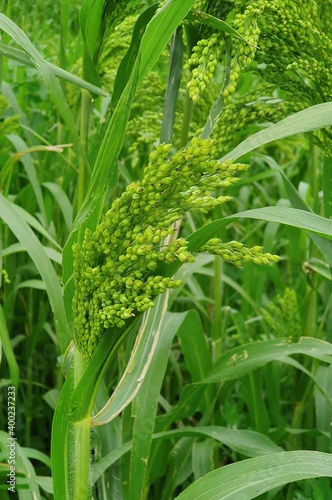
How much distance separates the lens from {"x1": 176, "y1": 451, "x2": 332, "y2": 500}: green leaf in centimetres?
94

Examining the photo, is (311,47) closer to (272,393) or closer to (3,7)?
(3,7)

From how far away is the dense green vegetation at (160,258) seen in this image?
A: 85 centimetres

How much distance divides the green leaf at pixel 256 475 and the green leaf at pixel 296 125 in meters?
0.40

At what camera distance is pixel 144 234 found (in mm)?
819

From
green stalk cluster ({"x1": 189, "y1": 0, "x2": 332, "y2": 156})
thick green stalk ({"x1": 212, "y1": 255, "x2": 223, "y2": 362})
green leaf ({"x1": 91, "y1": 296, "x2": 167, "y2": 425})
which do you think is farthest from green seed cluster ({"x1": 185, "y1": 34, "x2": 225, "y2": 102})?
thick green stalk ({"x1": 212, "y1": 255, "x2": 223, "y2": 362})

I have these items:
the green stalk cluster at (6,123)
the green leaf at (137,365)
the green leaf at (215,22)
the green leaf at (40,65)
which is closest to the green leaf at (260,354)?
the green leaf at (137,365)

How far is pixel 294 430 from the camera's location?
1.60m

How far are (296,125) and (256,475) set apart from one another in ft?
1.54

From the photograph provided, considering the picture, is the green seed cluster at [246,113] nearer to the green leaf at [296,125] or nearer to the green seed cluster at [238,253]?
the green leaf at [296,125]

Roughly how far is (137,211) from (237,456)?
1.14m

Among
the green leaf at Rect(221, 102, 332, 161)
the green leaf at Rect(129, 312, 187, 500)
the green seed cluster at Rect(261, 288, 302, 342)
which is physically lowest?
the green leaf at Rect(129, 312, 187, 500)

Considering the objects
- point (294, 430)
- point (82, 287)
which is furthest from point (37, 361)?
point (82, 287)

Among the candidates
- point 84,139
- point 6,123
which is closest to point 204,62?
point 84,139

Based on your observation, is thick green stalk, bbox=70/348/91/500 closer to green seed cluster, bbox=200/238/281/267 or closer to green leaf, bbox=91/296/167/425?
green leaf, bbox=91/296/167/425
